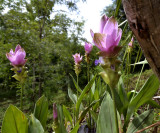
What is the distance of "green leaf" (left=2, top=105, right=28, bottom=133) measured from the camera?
54 cm

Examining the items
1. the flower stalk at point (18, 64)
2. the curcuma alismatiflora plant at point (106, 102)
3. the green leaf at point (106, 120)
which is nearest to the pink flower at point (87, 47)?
the curcuma alismatiflora plant at point (106, 102)

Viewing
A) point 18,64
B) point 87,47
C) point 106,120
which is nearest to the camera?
point 106,120

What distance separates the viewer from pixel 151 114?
0.60 m

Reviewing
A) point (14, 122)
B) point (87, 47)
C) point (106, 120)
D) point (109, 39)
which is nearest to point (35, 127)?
point (14, 122)

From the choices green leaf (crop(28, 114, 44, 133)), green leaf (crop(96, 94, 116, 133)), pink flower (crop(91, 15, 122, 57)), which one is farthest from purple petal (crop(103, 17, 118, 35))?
green leaf (crop(28, 114, 44, 133))

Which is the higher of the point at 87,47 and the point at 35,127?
the point at 87,47

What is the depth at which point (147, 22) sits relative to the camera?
24cm

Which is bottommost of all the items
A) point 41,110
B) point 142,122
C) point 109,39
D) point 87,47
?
point 142,122

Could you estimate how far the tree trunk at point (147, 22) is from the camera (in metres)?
0.24

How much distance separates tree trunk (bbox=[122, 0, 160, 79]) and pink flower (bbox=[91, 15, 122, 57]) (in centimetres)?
6

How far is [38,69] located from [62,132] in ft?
6.37

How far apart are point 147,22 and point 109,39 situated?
9 cm

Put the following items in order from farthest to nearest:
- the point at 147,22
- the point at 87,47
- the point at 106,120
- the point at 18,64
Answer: the point at 87,47 < the point at 18,64 < the point at 106,120 < the point at 147,22

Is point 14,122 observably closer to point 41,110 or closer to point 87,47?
point 41,110
